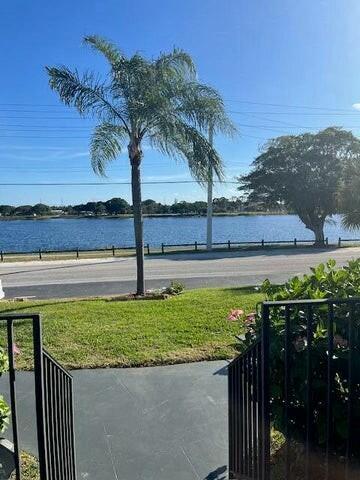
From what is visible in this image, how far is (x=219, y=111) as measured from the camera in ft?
40.3

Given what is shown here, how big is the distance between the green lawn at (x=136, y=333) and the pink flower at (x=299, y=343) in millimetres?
1739

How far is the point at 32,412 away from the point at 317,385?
283cm

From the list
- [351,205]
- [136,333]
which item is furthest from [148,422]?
[351,205]

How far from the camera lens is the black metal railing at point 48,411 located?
2309mm

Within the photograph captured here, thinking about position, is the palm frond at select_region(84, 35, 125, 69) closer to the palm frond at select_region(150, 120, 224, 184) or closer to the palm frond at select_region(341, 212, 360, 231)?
the palm frond at select_region(150, 120, 224, 184)

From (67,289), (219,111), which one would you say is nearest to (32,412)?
(219,111)

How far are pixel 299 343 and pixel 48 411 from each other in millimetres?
1470

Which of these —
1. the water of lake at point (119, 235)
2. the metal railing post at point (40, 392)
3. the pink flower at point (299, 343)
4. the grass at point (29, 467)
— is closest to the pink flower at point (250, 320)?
the pink flower at point (299, 343)

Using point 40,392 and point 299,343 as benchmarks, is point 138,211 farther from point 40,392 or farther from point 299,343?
point 40,392

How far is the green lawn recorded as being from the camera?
232 inches

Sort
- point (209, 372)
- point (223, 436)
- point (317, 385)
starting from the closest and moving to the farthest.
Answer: point (317, 385), point (223, 436), point (209, 372)

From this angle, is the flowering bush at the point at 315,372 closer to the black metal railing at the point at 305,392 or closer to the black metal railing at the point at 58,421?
the black metal railing at the point at 305,392

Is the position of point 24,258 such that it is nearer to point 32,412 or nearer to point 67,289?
point 67,289

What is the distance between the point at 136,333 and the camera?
702 cm
